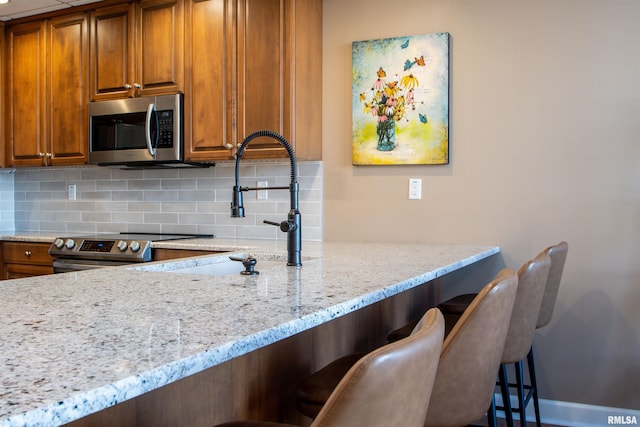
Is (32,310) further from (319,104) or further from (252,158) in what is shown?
(319,104)

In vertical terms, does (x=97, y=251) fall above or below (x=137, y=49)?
below

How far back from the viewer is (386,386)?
2.56 ft

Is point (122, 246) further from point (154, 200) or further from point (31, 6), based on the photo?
point (31, 6)

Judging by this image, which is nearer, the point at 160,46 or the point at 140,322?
the point at 140,322

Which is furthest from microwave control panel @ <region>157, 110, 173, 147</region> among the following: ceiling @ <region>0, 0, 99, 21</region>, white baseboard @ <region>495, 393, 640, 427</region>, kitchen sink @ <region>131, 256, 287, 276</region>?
white baseboard @ <region>495, 393, 640, 427</region>

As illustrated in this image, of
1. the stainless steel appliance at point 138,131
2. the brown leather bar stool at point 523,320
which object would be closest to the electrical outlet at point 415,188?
the brown leather bar stool at point 523,320

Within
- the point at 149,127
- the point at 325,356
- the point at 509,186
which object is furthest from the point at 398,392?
the point at 149,127

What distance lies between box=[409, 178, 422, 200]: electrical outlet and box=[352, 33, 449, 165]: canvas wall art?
10cm

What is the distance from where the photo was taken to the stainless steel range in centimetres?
329

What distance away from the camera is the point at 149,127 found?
135 inches

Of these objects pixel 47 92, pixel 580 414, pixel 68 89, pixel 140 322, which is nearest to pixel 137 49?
pixel 68 89

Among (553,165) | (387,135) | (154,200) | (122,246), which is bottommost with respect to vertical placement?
(122,246)

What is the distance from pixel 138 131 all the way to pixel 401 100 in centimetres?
160

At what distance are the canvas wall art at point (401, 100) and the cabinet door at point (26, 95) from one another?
2.19 meters
